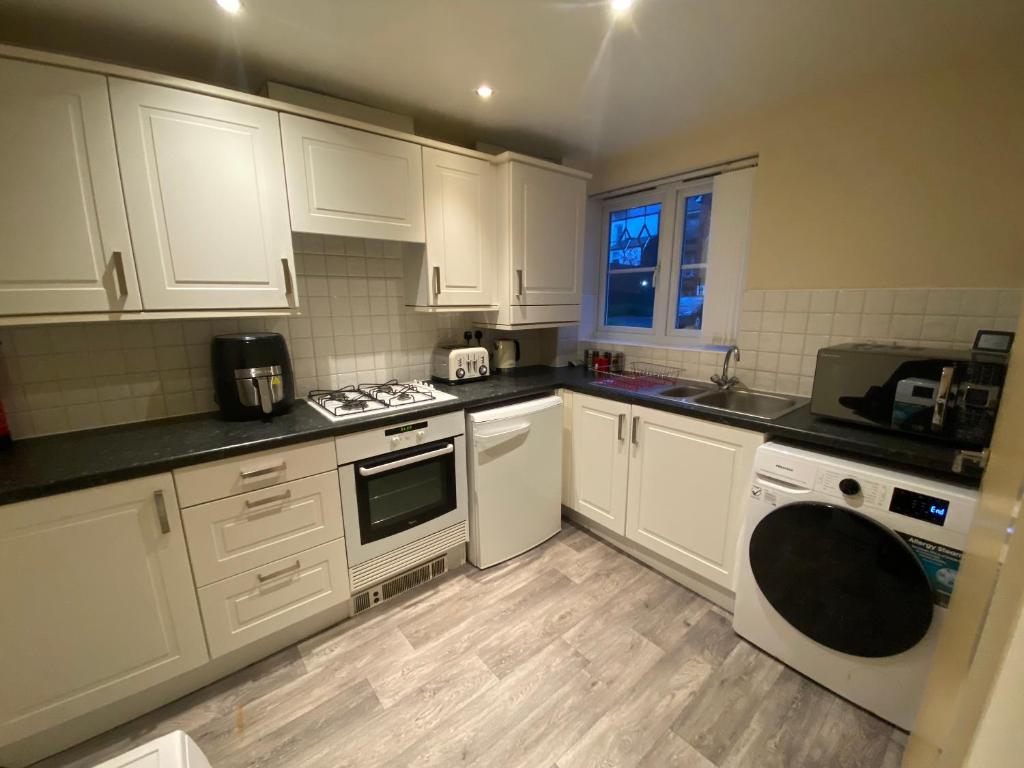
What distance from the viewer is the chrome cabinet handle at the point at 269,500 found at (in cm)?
144

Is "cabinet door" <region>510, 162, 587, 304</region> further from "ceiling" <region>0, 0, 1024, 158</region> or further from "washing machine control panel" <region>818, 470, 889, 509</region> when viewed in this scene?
"washing machine control panel" <region>818, 470, 889, 509</region>

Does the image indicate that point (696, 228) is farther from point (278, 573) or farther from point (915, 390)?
point (278, 573)

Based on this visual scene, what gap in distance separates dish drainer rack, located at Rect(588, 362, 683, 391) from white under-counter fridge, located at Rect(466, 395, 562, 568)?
1.12 ft

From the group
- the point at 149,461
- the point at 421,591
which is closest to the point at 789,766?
the point at 421,591

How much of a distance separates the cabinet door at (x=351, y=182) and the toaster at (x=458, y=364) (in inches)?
23.5

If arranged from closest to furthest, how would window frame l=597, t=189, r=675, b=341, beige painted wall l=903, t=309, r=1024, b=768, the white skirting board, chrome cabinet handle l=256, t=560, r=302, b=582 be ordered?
beige painted wall l=903, t=309, r=1024, b=768 < chrome cabinet handle l=256, t=560, r=302, b=582 < the white skirting board < window frame l=597, t=189, r=675, b=341

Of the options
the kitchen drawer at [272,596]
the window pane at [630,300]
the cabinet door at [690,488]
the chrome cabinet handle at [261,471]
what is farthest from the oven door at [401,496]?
the window pane at [630,300]

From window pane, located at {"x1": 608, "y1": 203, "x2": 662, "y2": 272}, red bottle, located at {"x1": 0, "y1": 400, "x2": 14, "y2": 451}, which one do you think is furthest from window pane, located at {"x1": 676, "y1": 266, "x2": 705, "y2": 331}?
red bottle, located at {"x1": 0, "y1": 400, "x2": 14, "y2": 451}

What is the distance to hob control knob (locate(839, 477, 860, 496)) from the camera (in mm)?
1296

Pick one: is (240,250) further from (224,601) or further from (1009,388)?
(1009,388)

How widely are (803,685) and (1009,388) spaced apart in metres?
1.44

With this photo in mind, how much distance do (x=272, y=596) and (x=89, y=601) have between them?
1.64 ft

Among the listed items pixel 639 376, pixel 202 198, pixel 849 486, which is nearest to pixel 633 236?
pixel 639 376

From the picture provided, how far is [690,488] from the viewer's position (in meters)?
1.82
